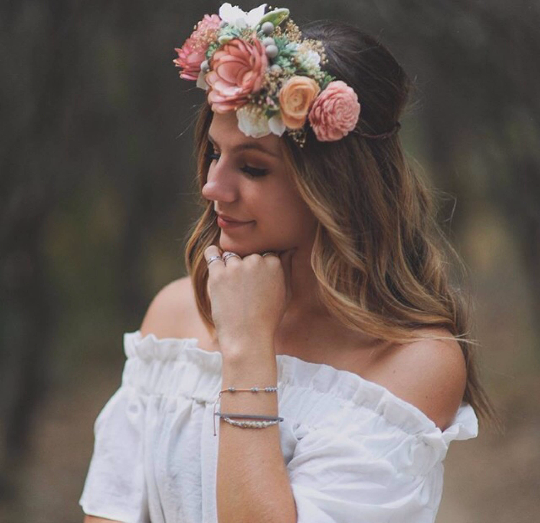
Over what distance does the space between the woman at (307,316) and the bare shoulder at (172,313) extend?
0.14m

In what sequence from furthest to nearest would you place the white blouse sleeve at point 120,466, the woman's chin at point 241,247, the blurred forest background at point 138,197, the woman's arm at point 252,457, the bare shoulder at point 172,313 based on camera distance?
the blurred forest background at point 138,197
the bare shoulder at point 172,313
the white blouse sleeve at point 120,466
the woman's chin at point 241,247
the woman's arm at point 252,457

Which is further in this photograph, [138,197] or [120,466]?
[138,197]

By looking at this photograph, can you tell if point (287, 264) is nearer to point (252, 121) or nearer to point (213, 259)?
point (213, 259)

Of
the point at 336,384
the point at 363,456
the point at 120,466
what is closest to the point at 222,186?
the point at 336,384

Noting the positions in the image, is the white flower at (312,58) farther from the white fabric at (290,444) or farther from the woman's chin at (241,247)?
the white fabric at (290,444)

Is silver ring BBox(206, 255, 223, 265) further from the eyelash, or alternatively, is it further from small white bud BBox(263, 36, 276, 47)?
small white bud BBox(263, 36, 276, 47)

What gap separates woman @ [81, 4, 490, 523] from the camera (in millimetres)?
1876

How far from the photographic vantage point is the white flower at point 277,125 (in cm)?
191

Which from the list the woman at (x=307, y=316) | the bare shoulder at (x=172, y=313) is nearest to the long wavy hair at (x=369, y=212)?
the woman at (x=307, y=316)

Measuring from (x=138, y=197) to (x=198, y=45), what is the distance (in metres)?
3.27

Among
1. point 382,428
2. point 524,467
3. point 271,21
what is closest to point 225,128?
point 271,21

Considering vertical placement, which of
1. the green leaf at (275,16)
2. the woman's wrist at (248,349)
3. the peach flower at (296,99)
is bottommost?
the woman's wrist at (248,349)

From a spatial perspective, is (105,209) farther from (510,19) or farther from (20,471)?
(510,19)

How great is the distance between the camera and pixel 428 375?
6.36 ft
